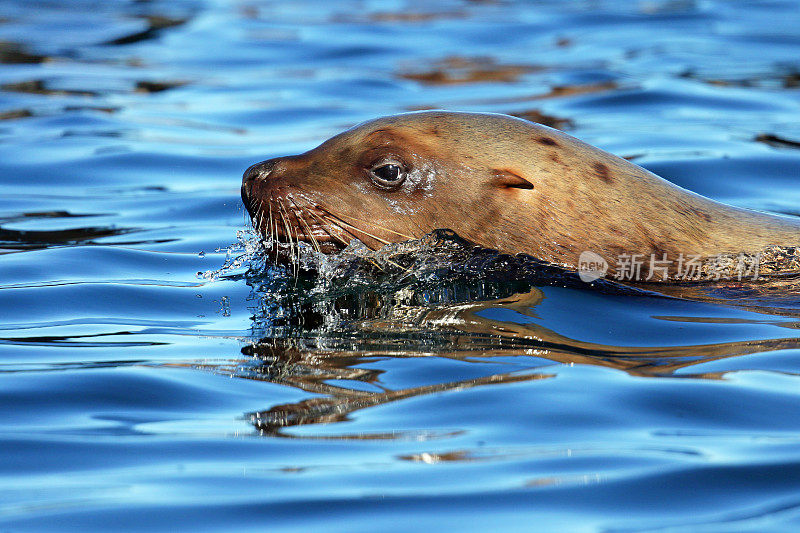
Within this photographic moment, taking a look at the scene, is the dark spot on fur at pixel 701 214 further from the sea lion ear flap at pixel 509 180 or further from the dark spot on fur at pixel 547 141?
the sea lion ear flap at pixel 509 180

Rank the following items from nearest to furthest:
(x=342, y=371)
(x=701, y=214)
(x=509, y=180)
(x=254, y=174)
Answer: (x=342, y=371)
(x=509, y=180)
(x=254, y=174)
(x=701, y=214)

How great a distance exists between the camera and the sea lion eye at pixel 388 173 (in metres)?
5.47

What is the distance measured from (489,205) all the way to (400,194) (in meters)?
0.42

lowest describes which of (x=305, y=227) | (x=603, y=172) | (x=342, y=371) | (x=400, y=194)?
(x=342, y=371)

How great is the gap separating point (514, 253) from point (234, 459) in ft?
7.82

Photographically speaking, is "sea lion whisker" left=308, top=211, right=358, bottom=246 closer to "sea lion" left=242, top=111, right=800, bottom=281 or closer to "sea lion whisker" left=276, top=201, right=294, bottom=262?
"sea lion" left=242, top=111, right=800, bottom=281

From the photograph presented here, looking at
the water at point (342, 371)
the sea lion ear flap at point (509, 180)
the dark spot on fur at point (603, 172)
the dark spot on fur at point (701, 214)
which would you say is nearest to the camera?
the water at point (342, 371)

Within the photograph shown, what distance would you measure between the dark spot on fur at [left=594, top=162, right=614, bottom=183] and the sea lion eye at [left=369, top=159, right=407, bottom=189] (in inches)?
36.5

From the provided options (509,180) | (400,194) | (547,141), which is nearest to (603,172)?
(547,141)

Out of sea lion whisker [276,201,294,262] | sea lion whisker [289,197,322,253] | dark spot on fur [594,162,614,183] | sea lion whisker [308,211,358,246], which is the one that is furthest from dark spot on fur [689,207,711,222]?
sea lion whisker [276,201,294,262]

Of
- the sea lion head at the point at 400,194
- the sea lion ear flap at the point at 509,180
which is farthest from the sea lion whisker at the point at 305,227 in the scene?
the sea lion ear flap at the point at 509,180

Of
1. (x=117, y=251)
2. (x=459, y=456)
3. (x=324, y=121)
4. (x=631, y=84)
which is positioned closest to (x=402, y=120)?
(x=117, y=251)

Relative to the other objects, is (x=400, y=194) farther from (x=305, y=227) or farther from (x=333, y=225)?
(x=305, y=227)

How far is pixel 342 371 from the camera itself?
Result: 419 cm
